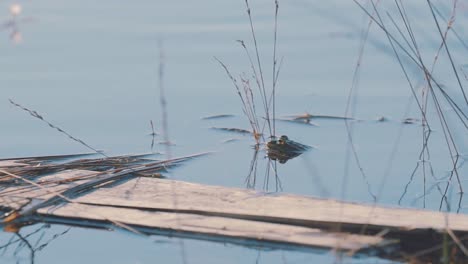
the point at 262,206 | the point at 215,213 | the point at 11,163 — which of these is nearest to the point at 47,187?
the point at 11,163

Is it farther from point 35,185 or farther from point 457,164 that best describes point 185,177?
point 457,164

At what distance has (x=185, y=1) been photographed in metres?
8.87

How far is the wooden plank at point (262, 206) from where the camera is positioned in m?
4.30

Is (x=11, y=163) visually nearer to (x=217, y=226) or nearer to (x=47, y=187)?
(x=47, y=187)

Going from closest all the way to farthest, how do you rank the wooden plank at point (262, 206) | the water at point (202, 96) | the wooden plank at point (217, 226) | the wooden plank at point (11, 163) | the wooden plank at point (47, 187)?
the wooden plank at point (217, 226), the wooden plank at point (262, 206), the wooden plank at point (47, 187), the water at point (202, 96), the wooden plank at point (11, 163)

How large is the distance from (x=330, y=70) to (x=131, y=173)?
2291 millimetres

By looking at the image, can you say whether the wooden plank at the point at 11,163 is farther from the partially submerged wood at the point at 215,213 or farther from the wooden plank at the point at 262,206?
the wooden plank at the point at 262,206

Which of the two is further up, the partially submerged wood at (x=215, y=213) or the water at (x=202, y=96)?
the water at (x=202, y=96)

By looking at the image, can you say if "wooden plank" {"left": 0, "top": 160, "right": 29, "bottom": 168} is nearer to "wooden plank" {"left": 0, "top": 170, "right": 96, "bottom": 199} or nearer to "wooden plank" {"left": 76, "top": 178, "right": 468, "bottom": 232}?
"wooden plank" {"left": 0, "top": 170, "right": 96, "bottom": 199}

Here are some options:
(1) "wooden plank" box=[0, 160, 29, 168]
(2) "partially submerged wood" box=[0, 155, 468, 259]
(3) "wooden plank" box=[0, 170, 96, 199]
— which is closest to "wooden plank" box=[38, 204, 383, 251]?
(2) "partially submerged wood" box=[0, 155, 468, 259]

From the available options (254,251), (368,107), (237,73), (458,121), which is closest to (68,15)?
(237,73)

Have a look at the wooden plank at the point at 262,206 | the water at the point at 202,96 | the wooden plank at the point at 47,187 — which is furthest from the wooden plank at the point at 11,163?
the wooden plank at the point at 262,206

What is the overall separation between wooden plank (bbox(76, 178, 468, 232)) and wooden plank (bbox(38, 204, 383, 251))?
0.14 feet

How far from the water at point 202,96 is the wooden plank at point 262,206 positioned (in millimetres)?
209
